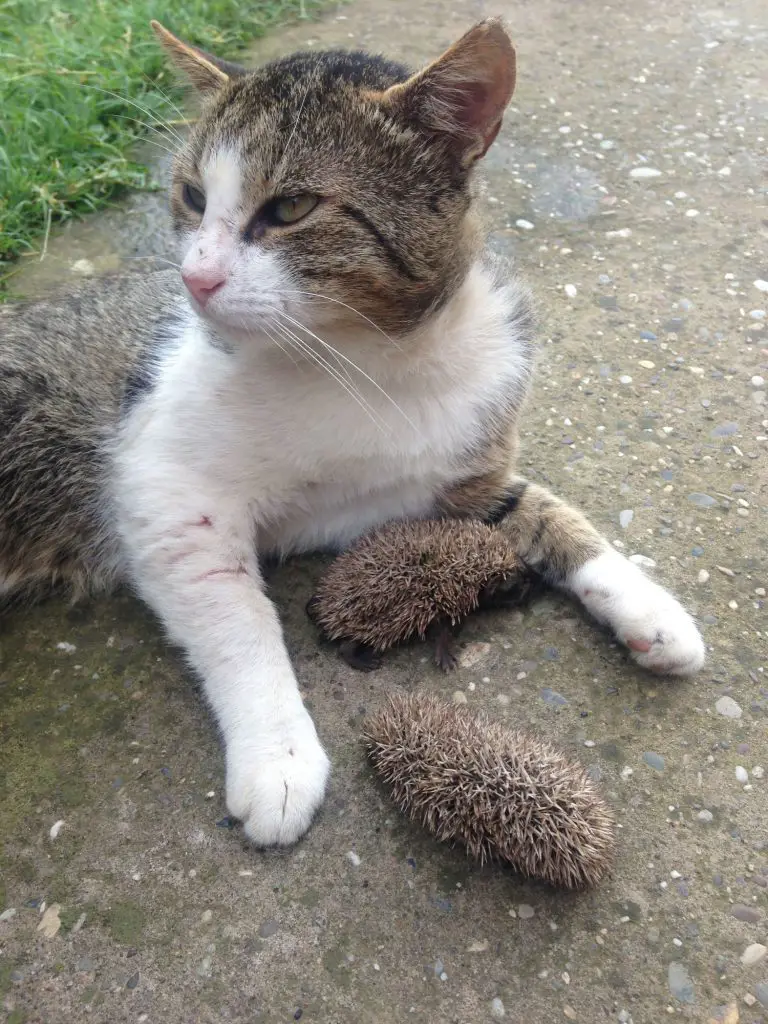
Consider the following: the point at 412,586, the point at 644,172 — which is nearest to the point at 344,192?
the point at 412,586

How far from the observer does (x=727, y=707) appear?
5.86 feet

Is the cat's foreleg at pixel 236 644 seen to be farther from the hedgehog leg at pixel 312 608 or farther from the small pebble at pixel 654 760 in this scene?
the small pebble at pixel 654 760

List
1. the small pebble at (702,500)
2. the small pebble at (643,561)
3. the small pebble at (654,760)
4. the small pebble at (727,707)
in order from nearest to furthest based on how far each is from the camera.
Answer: the small pebble at (654,760), the small pebble at (727,707), the small pebble at (643,561), the small pebble at (702,500)

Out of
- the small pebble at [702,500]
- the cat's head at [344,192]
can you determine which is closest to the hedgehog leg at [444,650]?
the cat's head at [344,192]

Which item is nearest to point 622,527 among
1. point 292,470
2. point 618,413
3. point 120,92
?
point 618,413

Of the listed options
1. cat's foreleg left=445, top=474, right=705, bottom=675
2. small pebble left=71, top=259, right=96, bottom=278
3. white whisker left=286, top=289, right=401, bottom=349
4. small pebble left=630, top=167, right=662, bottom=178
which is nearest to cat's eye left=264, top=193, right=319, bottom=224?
white whisker left=286, top=289, right=401, bottom=349

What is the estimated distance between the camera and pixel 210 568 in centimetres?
183

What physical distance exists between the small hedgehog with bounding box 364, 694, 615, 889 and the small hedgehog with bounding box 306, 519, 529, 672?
0.27 metres

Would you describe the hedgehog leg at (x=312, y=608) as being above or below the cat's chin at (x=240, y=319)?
below

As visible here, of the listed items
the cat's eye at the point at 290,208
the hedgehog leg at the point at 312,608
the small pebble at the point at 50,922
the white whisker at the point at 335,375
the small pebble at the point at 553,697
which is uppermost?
the cat's eye at the point at 290,208

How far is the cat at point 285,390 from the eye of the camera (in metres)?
1.55

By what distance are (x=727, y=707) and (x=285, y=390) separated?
1.22m

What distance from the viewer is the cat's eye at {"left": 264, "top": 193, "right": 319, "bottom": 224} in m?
1.56

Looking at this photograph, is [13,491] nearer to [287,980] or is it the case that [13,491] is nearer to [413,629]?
[413,629]
